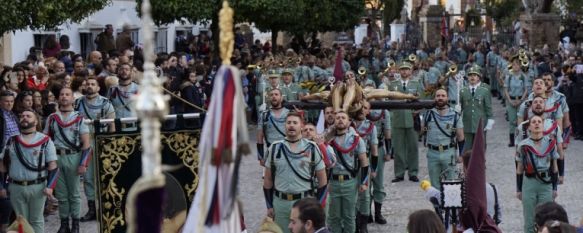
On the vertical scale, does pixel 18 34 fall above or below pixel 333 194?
above

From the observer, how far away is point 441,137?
54.4ft

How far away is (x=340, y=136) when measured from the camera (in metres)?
13.9

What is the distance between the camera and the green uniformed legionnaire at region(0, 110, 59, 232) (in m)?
13.4

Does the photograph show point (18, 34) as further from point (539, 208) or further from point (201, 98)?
point (539, 208)

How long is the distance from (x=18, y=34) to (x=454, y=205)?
19.2 m

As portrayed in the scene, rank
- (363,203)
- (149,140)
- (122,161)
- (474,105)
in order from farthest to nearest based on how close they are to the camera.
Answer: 1. (474,105)
2. (363,203)
3. (122,161)
4. (149,140)

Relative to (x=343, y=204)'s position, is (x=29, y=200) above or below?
above

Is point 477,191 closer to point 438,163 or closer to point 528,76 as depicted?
point 438,163

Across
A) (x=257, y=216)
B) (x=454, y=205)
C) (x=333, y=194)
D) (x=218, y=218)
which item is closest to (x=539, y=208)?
(x=454, y=205)

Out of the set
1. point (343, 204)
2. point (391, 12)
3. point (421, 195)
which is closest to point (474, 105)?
point (421, 195)

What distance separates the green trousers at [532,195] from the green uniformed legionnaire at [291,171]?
2310 millimetres

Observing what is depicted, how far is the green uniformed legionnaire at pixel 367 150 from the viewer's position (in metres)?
14.9

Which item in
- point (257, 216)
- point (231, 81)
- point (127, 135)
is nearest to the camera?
point (231, 81)

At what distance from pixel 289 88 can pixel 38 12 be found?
5.92 metres
